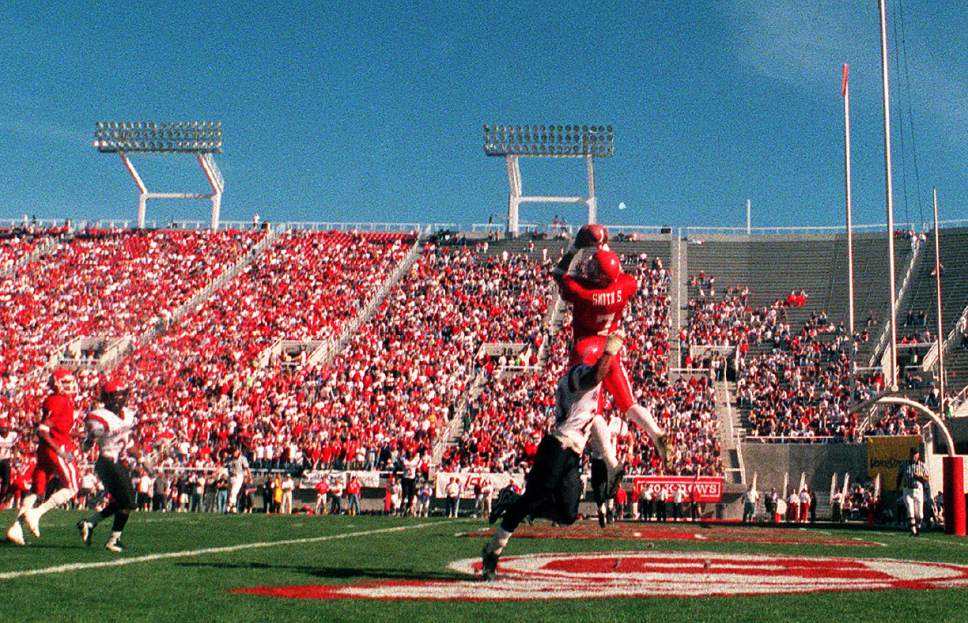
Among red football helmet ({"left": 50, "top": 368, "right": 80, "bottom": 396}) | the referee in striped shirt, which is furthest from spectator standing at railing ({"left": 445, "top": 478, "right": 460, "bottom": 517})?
red football helmet ({"left": 50, "top": 368, "right": 80, "bottom": 396})

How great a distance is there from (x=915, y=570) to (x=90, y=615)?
7.90 metres

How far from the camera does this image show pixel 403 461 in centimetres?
3375

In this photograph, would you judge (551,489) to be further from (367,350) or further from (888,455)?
(367,350)

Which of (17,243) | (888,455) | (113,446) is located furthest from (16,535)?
(17,243)

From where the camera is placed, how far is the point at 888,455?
31.3 metres

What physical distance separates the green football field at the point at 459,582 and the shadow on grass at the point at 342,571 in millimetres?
Result: 18

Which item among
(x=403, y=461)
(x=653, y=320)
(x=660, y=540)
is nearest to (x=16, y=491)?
(x=403, y=461)

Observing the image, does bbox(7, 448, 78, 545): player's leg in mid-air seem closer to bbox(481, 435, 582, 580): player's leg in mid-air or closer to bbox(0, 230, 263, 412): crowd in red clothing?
bbox(481, 435, 582, 580): player's leg in mid-air

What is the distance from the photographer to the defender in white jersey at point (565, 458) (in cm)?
845

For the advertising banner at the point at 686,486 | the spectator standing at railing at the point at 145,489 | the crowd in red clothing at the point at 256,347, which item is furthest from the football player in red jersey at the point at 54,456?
the crowd in red clothing at the point at 256,347

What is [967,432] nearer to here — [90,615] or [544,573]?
[544,573]

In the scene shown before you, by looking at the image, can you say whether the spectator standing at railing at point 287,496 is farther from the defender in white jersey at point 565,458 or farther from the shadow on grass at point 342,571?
the defender in white jersey at point 565,458

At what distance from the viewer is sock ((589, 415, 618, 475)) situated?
8836 mm

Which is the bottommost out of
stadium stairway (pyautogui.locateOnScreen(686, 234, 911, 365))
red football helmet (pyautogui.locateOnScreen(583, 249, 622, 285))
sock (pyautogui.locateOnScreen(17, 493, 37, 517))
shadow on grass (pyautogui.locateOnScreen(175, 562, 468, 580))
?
shadow on grass (pyautogui.locateOnScreen(175, 562, 468, 580))
